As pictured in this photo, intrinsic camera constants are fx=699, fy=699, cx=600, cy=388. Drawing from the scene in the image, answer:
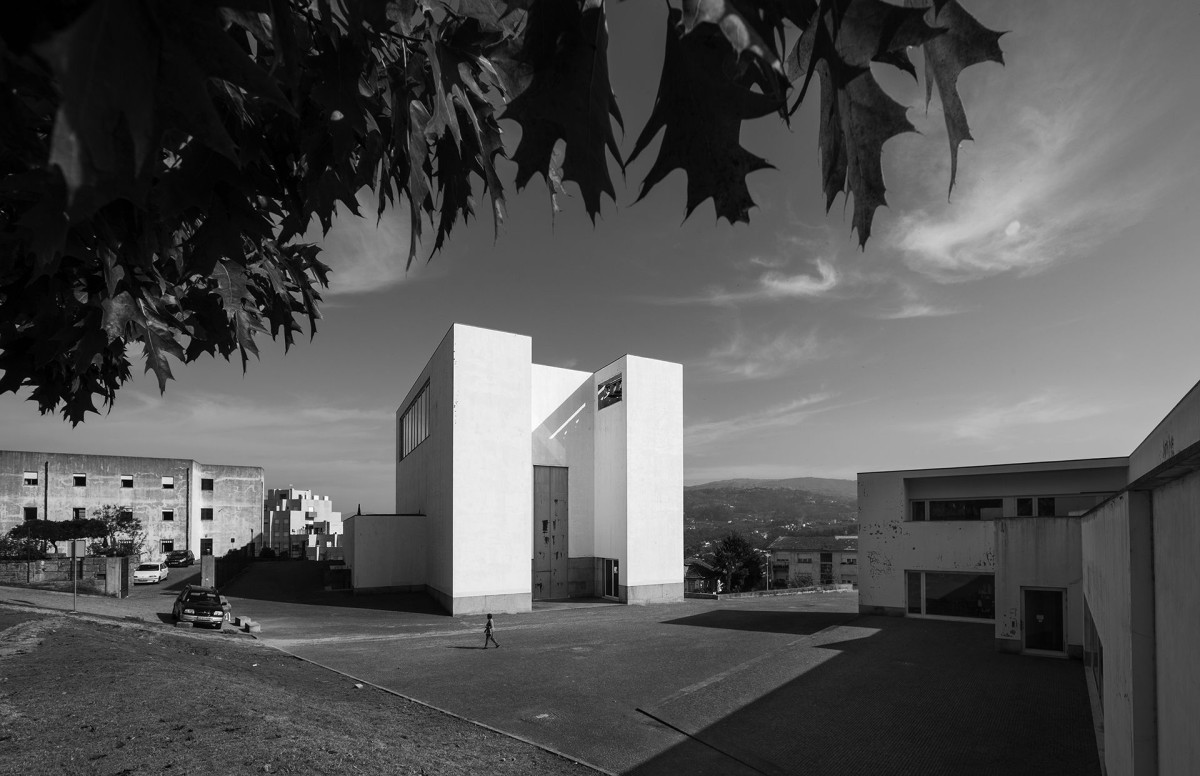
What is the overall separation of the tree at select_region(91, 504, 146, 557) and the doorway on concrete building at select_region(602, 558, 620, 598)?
1371 inches

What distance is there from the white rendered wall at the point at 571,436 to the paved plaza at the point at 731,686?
328 inches

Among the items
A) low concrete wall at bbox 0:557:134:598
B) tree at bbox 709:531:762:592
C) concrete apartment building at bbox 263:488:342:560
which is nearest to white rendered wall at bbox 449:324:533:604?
low concrete wall at bbox 0:557:134:598

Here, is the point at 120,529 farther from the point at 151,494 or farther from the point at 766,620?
the point at 766,620

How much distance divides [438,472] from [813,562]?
80.1 m

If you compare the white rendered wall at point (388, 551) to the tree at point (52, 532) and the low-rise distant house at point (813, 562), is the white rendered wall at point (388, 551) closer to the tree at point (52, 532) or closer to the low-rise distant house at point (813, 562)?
the tree at point (52, 532)

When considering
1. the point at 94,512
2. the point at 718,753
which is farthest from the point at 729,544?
the point at 94,512

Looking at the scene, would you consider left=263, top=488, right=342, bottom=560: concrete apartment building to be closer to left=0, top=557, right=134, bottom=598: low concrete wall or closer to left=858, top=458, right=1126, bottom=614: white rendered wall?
left=0, top=557, right=134, bottom=598: low concrete wall

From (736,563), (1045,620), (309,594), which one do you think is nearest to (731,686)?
(1045,620)

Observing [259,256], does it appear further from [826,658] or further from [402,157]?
Answer: [826,658]

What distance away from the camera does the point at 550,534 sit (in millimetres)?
35906

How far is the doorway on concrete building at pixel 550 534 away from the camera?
3544 centimetres

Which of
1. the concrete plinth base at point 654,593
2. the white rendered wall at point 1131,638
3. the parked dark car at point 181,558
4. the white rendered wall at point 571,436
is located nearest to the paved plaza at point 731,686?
the white rendered wall at point 1131,638

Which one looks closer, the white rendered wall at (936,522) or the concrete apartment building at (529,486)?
the white rendered wall at (936,522)

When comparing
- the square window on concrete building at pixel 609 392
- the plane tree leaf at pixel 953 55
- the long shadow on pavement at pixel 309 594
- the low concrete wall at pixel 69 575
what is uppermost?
the square window on concrete building at pixel 609 392
